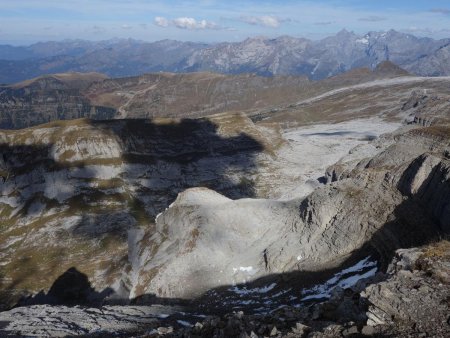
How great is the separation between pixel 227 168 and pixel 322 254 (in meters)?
99.0

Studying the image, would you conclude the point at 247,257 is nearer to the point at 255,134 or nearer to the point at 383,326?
the point at 383,326

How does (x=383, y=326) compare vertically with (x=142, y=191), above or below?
above

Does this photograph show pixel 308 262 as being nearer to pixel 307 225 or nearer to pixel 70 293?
pixel 307 225

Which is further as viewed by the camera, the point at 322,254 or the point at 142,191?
the point at 142,191

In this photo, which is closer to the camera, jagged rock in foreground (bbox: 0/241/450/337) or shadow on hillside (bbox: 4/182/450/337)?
jagged rock in foreground (bbox: 0/241/450/337)

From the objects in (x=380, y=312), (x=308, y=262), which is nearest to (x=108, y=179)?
A: (x=308, y=262)

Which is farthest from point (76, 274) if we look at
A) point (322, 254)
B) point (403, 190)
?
point (403, 190)

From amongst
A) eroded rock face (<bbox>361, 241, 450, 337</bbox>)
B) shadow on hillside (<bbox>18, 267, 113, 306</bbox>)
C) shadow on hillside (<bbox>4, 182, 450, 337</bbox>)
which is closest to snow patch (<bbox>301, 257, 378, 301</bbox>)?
shadow on hillside (<bbox>4, 182, 450, 337</bbox>)

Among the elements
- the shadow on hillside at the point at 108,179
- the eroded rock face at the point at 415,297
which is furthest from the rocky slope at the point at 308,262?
the shadow on hillside at the point at 108,179

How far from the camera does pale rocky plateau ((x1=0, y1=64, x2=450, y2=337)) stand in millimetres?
23625

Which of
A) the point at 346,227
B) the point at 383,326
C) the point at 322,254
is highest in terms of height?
Result: the point at 383,326

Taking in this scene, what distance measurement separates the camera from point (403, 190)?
4750cm

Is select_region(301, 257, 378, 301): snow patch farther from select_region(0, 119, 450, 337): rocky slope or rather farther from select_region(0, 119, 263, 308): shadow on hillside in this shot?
select_region(0, 119, 263, 308): shadow on hillside

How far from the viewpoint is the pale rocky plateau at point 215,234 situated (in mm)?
23625
